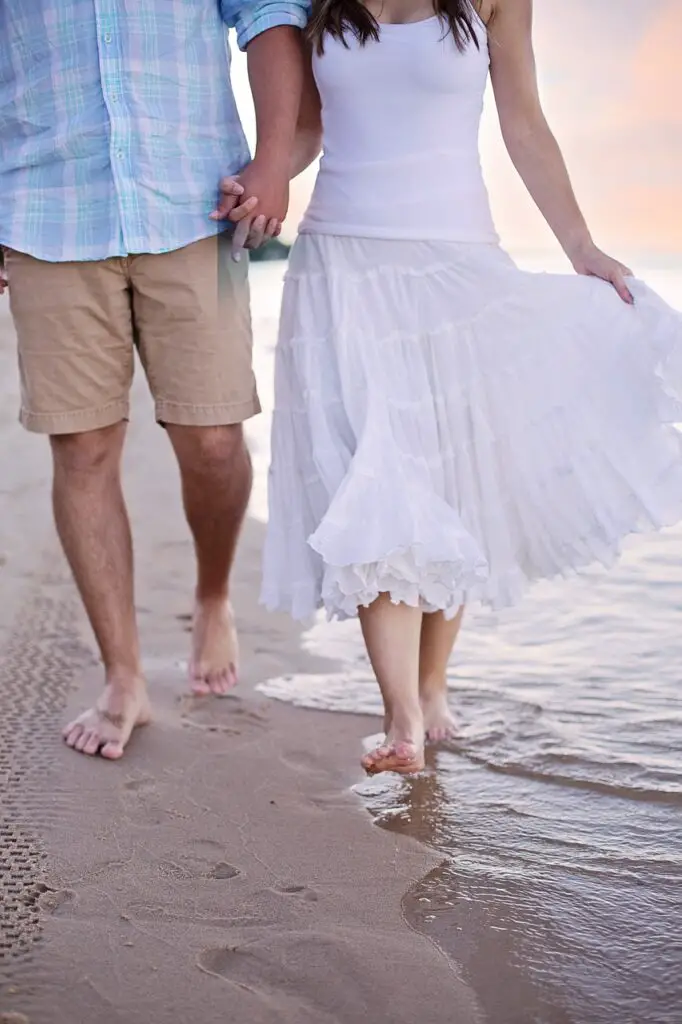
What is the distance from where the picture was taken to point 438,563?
217 centimetres

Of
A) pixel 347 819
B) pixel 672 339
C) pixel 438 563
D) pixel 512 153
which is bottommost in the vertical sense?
pixel 347 819

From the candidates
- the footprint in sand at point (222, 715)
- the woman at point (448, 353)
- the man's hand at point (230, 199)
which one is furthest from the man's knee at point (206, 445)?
the footprint in sand at point (222, 715)

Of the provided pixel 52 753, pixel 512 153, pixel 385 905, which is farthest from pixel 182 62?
pixel 385 905

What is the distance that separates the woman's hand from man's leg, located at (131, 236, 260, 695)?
2.54 ft

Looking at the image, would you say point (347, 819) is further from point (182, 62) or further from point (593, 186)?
point (593, 186)

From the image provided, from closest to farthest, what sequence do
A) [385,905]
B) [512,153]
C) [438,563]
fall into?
[385,905]
[438,563]
[512,153]

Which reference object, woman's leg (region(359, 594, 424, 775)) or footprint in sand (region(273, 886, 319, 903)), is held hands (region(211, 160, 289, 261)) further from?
footprint in sand (region(273, 886, 319, 903))

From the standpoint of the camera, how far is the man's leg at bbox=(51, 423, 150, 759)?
2725 mm

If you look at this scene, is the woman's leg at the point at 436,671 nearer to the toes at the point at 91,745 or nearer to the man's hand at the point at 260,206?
the toes at the point at 91,745

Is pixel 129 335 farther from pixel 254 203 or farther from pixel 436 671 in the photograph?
pixel 436 671

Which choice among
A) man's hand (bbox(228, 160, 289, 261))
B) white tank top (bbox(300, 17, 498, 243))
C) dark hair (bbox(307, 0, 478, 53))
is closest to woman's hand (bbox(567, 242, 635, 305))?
white tank top (bbox(300, 17, 498, 243))

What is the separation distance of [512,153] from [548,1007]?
164 centimetres

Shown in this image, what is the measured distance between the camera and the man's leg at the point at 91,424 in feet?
8.50

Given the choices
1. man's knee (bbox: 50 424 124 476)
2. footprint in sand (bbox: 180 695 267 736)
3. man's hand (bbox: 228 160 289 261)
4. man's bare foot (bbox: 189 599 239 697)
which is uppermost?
man's hand (bbox: 228 160 289 261)
